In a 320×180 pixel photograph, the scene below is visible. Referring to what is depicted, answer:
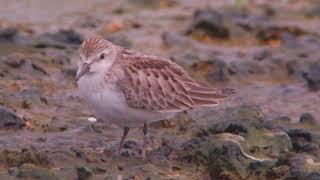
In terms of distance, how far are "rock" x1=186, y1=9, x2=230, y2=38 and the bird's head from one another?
16.5 ft

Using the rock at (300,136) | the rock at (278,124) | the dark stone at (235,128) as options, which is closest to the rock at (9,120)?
the dark stone at (235,128)

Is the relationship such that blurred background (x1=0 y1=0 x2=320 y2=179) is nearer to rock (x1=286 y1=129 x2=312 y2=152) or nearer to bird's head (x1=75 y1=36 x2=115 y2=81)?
rock (x1=286 y1=129 x2=312 y2=152)

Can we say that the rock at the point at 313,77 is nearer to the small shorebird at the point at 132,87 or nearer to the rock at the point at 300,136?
the rock at the point at 300,136

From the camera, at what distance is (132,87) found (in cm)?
920

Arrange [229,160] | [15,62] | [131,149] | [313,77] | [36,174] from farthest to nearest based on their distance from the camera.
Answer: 1. [313,77]
2. [15,62]
3. [131,149]
4. [229,160]
5. [36,174]

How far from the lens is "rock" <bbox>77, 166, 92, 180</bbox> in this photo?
862cm

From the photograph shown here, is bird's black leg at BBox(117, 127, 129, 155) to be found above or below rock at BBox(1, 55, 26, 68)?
above

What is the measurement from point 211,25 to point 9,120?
4670 millimetres

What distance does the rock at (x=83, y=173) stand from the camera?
28.3 feet

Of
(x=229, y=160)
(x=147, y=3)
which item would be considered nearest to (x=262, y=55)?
(x=147, y=3)

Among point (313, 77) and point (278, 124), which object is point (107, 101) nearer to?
point (278, 124)

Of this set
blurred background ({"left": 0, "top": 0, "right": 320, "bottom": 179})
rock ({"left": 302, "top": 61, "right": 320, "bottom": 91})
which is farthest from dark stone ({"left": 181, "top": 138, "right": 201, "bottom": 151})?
rock ({"left": 302, "top": 61, "right": 320, "bottom": 91})

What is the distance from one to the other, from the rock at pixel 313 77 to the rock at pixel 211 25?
6.48 ft

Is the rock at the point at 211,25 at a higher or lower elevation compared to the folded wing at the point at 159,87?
lower
